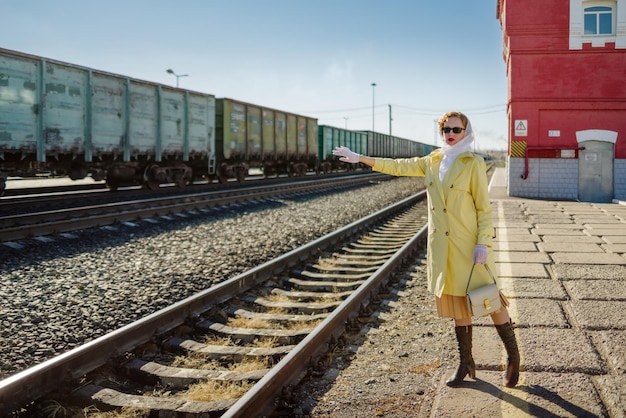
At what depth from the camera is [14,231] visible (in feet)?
25.9

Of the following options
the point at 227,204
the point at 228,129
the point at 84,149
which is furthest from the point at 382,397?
the point at 228,129

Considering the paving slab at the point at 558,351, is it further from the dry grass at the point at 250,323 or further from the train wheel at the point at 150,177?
the train wheel at the point at 150,177

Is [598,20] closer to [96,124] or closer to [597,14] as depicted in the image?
[597,14]

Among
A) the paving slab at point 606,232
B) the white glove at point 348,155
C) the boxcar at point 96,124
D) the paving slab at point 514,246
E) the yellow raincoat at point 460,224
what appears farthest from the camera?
the boxcar at point 96,124

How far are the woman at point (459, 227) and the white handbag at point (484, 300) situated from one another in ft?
0.26

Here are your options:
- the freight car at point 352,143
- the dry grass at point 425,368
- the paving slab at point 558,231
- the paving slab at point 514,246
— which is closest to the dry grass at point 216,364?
the dry grass at point 425,368

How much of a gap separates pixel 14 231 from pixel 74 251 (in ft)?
3.62

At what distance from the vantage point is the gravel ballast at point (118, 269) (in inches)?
176

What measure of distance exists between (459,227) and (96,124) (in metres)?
12.3

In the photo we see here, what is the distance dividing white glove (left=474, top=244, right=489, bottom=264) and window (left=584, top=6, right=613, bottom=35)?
16502mm

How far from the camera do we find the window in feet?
54.3

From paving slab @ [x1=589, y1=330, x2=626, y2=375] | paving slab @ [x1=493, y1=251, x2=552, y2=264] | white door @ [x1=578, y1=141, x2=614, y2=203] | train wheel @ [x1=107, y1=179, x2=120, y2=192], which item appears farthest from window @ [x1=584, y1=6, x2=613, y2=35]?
paving slab @ [x1=589, y1=330, x2=626, y2=375]

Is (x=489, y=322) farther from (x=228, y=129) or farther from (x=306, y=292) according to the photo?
(x=228, y=129)

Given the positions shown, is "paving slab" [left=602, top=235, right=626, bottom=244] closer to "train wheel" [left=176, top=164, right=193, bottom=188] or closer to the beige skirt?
the beige skirt
